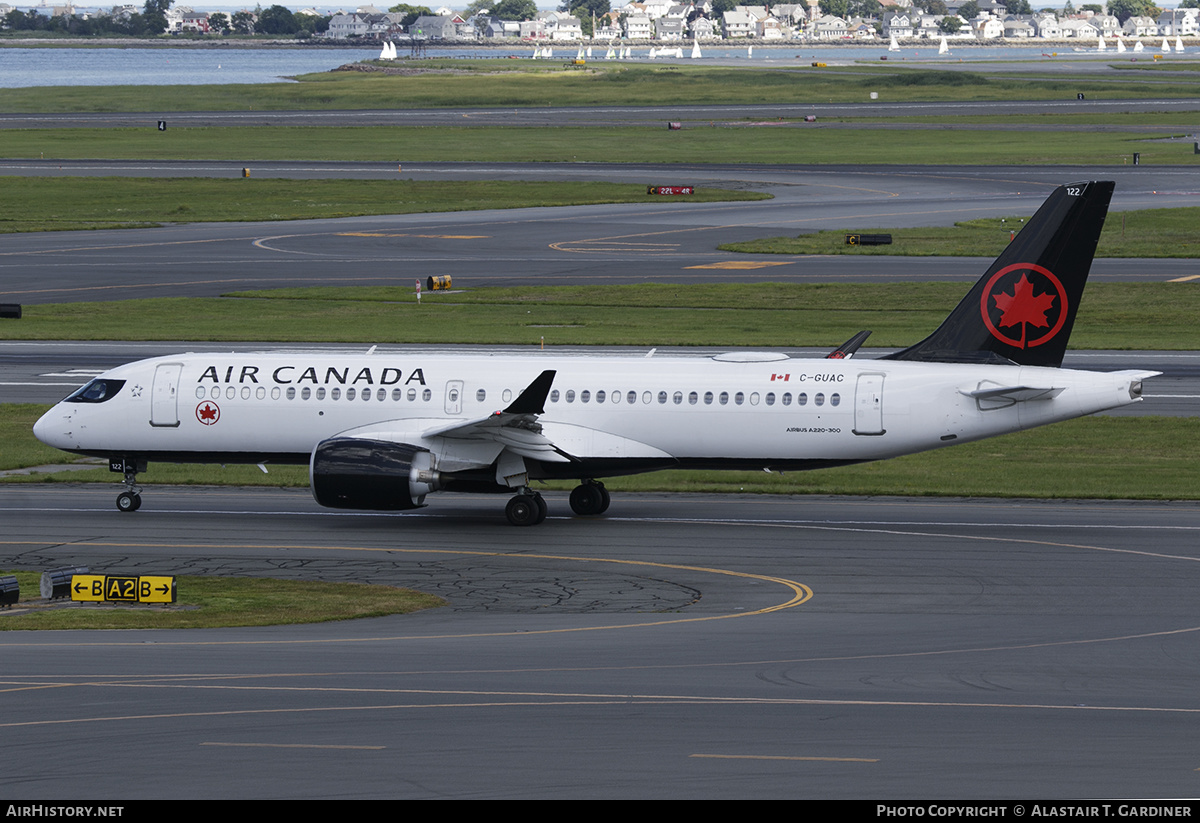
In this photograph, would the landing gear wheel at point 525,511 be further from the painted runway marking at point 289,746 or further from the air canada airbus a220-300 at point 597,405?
the painted runway marking at point 289,746

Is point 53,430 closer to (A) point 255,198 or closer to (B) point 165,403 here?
(B) point 165,403

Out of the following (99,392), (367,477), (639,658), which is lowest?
(639,658)

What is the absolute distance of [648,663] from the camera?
961 inches

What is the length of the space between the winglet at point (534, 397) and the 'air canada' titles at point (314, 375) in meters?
4.13

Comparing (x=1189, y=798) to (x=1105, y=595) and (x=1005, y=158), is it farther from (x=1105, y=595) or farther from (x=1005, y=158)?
(x=1005, y=158)

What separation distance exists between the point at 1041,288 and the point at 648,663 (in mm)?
17171

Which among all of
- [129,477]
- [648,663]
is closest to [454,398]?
[129,477]

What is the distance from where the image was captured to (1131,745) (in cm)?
1962

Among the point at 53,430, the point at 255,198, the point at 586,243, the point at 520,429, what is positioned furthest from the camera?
the point at 255,198

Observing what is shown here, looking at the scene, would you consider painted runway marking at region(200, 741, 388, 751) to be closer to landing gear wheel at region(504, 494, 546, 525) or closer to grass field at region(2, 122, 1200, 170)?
landing gear wheel at region(504, 494, 546, 525)

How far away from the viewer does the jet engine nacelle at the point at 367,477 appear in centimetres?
3581

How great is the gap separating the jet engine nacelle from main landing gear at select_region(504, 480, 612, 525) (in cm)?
228

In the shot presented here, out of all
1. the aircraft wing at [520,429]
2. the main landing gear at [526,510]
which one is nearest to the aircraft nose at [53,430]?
A: the aircraft wing at [520,429]

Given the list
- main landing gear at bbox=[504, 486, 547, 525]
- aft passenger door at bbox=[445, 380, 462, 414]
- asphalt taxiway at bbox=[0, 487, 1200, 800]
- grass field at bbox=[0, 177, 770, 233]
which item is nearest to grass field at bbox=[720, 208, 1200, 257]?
grass field at bbox=[0, 177, 770, 233]
